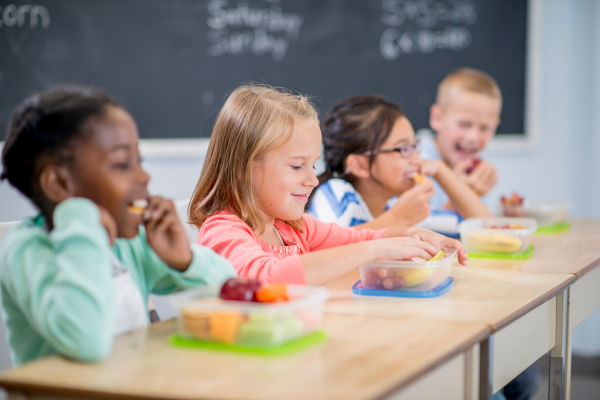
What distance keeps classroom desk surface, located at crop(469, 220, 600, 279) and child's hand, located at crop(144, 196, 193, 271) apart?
0.78 meters

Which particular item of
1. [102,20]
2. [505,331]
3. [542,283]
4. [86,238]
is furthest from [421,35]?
[86,238]

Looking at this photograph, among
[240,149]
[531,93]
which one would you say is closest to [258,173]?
[240,149]

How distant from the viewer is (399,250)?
3.64 feet

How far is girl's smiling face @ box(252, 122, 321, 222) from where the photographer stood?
1.23 metres

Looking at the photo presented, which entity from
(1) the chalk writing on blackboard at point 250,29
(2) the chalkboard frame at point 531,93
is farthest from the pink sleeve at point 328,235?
(2) the chalkboard frame at point 531,93

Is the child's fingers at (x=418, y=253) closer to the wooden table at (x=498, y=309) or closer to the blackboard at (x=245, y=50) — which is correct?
the wooden table at (x=498, y=309)

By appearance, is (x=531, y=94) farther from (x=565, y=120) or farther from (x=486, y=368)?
(x=486, y=368)

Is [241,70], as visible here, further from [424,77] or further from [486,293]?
[486,293]

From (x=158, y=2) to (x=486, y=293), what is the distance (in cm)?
178

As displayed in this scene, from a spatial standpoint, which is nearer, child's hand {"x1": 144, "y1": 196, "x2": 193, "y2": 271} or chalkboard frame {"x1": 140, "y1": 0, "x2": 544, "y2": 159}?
child's hand {"x1": 144, "y1": 196, "x2": 193, "y2": 271}

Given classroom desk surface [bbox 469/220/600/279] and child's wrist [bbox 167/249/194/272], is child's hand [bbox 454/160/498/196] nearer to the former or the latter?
classroom desk surface [bbox 469/220/600/279]

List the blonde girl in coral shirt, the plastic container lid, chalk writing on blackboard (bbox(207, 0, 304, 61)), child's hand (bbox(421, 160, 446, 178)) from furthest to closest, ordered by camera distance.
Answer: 1. chalk writing on blackboard (bbox(207, 0, 304, 61))
2. child's hand (bbox(421, 160, 446, 178))
3. the blonde girl in coral shirt
4. the plastic container lid

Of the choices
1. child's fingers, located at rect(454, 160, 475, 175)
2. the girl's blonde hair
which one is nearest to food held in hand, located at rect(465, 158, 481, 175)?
child's fingers, located at rect(454, 160, 475, 175)

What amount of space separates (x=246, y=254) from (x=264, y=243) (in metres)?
0.17
